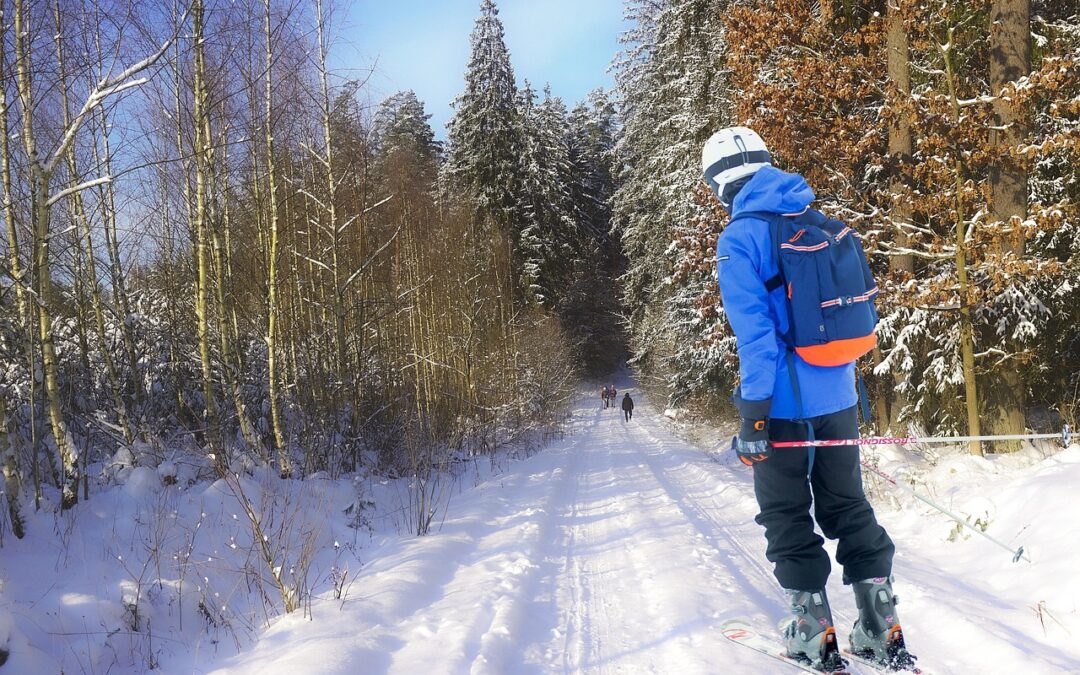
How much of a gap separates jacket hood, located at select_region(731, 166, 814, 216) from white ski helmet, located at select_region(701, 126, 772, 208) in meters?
0.07

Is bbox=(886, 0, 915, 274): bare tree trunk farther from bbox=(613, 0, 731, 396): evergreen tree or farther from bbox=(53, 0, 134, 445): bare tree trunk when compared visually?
bbox=(53, 0, 134, 445): bare tree trunk

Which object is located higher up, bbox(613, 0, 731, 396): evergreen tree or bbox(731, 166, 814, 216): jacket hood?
bbox(613, 0, 731, 396): evergreen tree

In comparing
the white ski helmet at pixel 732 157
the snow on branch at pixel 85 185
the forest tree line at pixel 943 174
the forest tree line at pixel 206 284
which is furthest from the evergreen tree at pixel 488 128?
the white ski helmet at pixel 732 157

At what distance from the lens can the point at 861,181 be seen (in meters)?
10.4

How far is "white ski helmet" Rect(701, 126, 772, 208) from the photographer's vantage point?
282 cm

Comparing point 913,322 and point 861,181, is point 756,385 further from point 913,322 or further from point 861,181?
point 861,181

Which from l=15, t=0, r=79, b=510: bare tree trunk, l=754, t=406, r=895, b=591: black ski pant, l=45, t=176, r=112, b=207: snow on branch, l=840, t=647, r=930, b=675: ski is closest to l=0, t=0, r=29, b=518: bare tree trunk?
l=15, t=0, r=79, b=510: bare tree trunk

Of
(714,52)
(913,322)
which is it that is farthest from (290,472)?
(714,52)

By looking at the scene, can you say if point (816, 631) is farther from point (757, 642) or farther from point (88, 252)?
point (88, 252)

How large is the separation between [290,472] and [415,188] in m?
13.8

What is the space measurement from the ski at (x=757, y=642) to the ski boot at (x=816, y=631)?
33mm

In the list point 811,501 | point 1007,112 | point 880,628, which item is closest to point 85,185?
point 811,501

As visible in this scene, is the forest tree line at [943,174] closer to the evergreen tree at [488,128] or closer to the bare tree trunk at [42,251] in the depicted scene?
the bare tree trunk at [42,251]

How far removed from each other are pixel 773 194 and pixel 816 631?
6.42 feet
